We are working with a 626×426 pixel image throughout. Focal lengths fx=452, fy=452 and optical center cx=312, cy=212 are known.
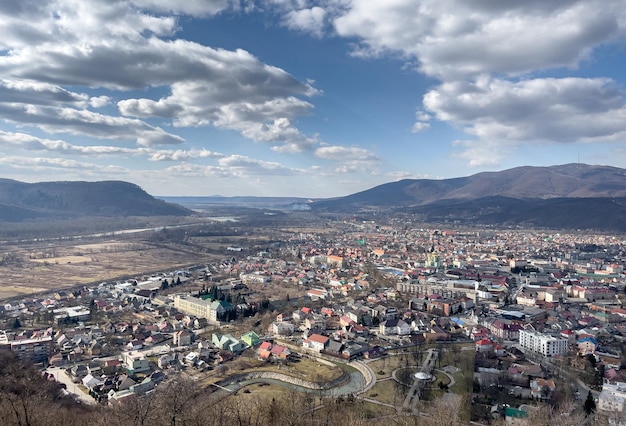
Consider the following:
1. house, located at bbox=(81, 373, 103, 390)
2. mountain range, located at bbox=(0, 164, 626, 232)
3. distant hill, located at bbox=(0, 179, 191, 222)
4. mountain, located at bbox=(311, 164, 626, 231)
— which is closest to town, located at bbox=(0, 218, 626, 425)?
house, located at bbox=(81, 373, 103, 390)

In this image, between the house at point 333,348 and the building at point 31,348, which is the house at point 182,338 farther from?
the house at point 333,348

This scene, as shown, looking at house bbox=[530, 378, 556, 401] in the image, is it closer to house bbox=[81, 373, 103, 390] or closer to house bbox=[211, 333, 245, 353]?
house bbox=[211, 333, 245, 353]

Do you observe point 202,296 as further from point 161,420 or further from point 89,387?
point 161,420

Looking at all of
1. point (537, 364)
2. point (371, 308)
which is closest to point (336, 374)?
point (537, 364)

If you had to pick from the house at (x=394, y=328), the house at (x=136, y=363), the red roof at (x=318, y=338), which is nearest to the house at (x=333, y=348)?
the red roof at (x=318, y=338)

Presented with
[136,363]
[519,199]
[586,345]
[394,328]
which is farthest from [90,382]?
[519,199]

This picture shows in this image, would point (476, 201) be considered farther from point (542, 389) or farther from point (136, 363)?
point (136, 363)

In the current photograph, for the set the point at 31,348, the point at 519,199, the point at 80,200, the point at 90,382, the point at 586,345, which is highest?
the point at 519,199
